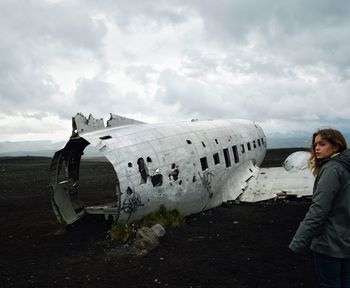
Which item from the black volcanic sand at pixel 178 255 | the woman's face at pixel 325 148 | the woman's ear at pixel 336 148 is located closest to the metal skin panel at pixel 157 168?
the black volcanic sand at pixel 178 255

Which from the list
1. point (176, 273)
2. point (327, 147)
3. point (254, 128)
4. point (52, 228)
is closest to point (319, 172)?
point (327, 147)

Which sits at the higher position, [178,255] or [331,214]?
[331,214]

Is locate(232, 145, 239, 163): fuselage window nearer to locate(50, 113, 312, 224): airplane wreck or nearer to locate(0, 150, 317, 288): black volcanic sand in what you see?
locate(50, 113, 312, 224): airplane wreck

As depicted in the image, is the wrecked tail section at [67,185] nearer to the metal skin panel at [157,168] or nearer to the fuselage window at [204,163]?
the metal skin panel at [157,168]

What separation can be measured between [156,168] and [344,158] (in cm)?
1003

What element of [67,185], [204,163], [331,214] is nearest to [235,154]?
[204,163]

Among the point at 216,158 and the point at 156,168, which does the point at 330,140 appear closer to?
the point at 156,168

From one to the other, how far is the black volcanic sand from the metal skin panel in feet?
3.30

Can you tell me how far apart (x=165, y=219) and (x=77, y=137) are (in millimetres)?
5070

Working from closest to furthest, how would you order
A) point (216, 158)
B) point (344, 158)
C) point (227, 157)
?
point (344, 158) < point (216, 158) < point (227, 157)

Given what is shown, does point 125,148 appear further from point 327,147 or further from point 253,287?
point 327,147

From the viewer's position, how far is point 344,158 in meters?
5.92

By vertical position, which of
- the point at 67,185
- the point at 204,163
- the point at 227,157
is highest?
the point at 227,157

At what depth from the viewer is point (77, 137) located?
15836mm
